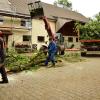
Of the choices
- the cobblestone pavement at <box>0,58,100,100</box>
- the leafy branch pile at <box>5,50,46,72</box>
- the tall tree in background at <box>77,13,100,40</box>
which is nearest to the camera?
the cobblestone pavement at <box>0,58,100,100</box>

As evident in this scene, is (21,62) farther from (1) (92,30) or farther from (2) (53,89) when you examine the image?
(1) (92,30)

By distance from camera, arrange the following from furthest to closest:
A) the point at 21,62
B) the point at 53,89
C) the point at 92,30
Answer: the point at 92,30
the point at 21,62
the point at 53,89

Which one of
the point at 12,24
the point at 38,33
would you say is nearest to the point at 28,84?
the point at 12,24

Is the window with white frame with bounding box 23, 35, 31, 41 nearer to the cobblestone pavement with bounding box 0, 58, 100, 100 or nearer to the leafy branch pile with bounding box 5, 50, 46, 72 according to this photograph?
the leafy branch pile with bounding box 5, 50, 46, 72

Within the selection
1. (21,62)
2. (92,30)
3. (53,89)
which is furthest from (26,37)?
(53,89)

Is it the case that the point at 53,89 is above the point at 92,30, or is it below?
below

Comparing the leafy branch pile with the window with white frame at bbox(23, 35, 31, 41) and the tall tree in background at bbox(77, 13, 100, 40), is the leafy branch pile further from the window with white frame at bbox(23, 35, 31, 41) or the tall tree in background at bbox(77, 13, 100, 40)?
the window with white frame at bbox(23, 35, 31, 41)

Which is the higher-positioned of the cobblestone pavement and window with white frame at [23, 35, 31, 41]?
window with white frame at [23, 35, 31, 41]

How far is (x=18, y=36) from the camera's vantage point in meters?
34.6

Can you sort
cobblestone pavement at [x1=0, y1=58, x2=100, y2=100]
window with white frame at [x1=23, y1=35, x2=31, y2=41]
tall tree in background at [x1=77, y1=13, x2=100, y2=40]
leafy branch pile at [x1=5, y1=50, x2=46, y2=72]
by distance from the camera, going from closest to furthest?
cobblestone pavement at [x1=0, y1=58, x2=100, y2=100] → leafy branch pile at [x1=5, y1=50, x2=46, y2=72] → tall tree in background at [x1=77, y1=13, x2=100, y2=40] → window with white frame at [x1=23, y1=35, x2=31, y2=41]

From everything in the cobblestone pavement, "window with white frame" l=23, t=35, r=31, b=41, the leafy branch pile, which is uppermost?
"window with white frame" l=23, t=35, r=31, b=41

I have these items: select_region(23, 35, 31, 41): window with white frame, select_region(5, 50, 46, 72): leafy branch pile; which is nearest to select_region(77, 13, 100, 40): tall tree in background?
Result: select_region(5, 50, 46, 72): leafy branch pile

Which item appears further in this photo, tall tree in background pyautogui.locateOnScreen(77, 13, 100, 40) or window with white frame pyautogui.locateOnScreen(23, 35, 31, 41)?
window with white frame pyautogui.locateOnScreen(23, 35, 31, 41)

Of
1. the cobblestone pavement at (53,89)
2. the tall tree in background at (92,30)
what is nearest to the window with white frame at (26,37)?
the tall tree in background at (92,30)
